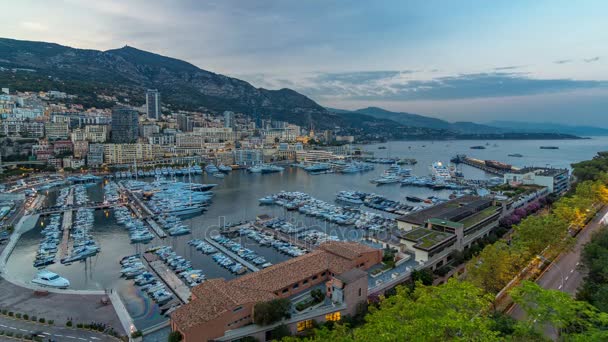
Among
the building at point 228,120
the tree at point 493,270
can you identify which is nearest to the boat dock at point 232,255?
the tree at point 493,270

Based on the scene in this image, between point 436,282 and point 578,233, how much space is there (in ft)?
31.4

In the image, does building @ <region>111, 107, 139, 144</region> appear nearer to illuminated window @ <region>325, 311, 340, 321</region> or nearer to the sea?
the sea

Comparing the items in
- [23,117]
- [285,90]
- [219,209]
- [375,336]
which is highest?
[285,90]

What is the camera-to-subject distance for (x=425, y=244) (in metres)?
15.9

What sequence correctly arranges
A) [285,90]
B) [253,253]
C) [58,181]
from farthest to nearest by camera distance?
1. [285,90]
2. [58,181]
3. [253,253]

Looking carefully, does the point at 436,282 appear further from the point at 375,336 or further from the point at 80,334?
the point at 80,334

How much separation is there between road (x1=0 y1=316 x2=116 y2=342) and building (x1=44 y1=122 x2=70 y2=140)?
59.4 metres

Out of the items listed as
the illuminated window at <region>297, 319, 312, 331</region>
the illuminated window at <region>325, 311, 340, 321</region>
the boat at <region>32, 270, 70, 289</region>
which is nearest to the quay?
the illuminated window at <region>325, 311, 340, 321</region>

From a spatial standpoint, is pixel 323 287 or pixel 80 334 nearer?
pixel 80 334

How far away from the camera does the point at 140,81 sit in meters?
125

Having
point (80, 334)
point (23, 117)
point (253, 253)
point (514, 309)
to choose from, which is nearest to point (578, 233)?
point (514, 309)

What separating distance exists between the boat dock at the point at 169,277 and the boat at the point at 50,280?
12.4ft

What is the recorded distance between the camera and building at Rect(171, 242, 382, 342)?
1001 cm

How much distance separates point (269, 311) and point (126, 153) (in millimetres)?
55974
